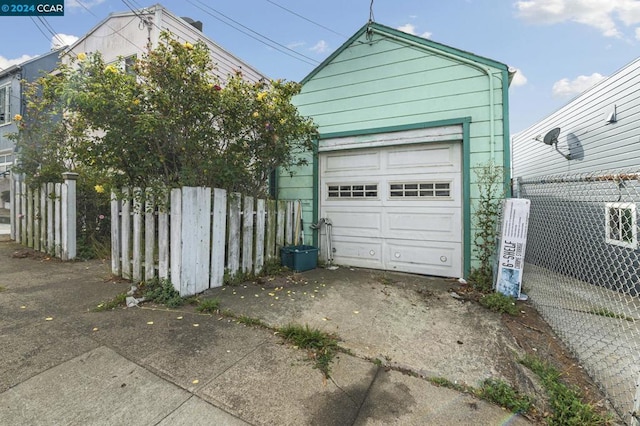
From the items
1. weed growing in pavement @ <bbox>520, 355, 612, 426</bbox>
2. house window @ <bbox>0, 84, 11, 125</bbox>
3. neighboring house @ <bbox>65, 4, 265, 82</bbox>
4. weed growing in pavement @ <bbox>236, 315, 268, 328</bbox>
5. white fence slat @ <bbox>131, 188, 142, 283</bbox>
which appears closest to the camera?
weed growing in pavement @ <bbox>520, 355, 612, 426</bbox>

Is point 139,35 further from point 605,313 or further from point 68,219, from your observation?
point 605,313

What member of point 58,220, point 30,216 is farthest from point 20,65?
point 58,220

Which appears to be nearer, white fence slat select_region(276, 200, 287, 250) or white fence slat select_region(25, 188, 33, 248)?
white fence slat select_region(276, 200, 287, 250)

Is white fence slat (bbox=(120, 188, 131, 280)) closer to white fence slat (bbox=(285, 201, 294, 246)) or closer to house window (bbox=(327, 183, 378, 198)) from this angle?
white fence slat (bbox=(285, 201, 294, 246))

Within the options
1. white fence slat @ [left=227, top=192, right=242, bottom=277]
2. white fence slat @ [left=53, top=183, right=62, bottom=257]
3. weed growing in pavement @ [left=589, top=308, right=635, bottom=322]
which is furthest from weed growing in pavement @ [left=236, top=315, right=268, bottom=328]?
white fence slat @ [left=53, top=183, right=62, bottom=257]

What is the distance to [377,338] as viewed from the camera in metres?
2.68

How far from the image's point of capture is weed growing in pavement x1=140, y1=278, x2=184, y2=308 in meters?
3.33

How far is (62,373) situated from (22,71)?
15.6 metres

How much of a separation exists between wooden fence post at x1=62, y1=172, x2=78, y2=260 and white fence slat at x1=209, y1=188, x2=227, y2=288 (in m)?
3.50

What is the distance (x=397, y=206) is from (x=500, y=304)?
7.18ft

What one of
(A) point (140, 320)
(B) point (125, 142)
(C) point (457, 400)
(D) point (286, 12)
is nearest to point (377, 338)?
(C) point (457, 400)

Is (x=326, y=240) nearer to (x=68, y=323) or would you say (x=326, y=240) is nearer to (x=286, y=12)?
(x=68, y=323)

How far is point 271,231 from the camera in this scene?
194 inches

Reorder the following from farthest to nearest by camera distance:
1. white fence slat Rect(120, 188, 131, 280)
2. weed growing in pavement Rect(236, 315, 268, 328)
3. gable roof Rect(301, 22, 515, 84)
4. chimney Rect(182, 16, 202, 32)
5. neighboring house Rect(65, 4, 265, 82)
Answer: chimney Rect(182, 16, 202, 32) < neighboring house Rect(65, 4, 265, 82) < gable roof Rect(301, 22, 515, 84) < white fence slat Rect(120, 188, 131, 280) < weed growing in pavement Rect(236, 315, 268, 328)
